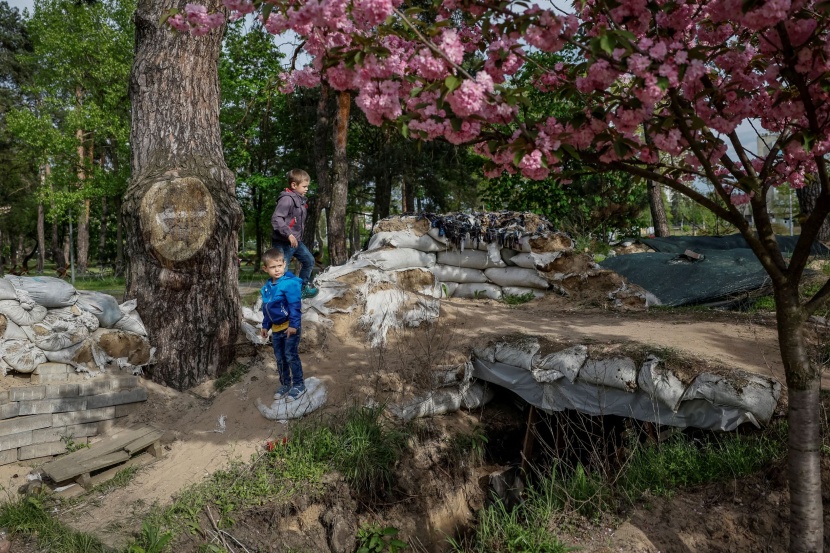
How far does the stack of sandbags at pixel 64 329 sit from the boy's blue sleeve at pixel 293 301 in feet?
4.54

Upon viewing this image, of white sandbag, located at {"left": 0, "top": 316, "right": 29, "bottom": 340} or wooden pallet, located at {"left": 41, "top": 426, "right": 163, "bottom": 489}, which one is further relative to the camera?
white sandbag, located at {"left": 0, "top": 316, "right": 29, "bottom": 340}

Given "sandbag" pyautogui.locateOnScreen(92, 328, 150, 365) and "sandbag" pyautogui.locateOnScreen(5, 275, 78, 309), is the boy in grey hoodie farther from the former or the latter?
"sandbag" pyautogui.locateOnScreen(5, 275, 78, 309)

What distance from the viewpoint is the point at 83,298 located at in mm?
4539

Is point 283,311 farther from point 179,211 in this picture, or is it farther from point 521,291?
point 521,291

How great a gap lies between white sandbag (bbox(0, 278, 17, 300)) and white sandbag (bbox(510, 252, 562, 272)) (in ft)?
20.3

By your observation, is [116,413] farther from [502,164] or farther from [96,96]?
[96,96]

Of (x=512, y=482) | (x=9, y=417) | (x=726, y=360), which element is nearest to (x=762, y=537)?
(x=726, y=360)

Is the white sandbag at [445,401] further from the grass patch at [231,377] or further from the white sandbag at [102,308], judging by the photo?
the white sandbag at [102,308]

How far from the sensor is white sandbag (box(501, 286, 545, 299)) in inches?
324

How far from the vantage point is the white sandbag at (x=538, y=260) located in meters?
8.09

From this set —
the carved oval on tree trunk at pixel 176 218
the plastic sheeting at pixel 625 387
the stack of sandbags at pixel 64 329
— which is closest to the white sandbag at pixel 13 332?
the stack of sandbags at pixel 64 329

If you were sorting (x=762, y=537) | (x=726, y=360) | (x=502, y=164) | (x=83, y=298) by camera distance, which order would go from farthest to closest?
1. (x=83, y=298)
2. (x=726, y=360)
3. (x=762, y=537)
4. (x=502, y=164)

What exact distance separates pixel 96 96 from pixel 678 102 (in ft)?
62.6

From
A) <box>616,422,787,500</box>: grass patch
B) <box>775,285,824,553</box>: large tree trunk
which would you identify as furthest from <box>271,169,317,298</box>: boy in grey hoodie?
<box>775,285,824,553</box>: large tree trunk
